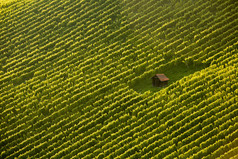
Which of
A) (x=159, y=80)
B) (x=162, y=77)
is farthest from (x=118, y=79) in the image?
(x=162, y=77)

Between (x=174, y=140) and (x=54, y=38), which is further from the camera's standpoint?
(x=54, y=38)

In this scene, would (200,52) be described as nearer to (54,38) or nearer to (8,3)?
(54,38)

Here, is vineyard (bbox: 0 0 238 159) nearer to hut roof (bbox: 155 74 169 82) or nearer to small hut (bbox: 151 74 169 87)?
small hut (bbox: 151 74 169 87)

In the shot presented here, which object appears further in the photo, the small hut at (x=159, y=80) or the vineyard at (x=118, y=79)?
the small hut at (x=159, y=80)

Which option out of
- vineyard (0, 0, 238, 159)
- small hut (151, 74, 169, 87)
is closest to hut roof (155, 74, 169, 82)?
small hut (151, 74, 169, 87)

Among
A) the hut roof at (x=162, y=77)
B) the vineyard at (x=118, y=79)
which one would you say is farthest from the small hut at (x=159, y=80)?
the vineyard at (x=118, y=79)

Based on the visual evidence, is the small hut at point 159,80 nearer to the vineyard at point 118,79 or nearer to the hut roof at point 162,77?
the hut roof at point 162,77

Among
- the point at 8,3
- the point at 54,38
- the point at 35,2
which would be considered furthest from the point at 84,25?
the point at 8,3

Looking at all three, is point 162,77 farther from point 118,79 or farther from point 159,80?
point 118,79
